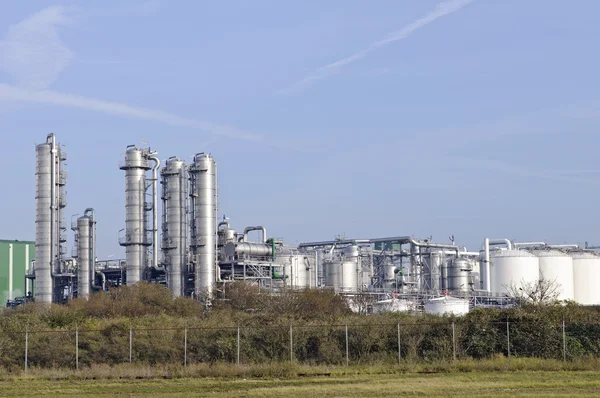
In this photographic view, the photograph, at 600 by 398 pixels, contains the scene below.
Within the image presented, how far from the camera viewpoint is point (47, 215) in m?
88.6

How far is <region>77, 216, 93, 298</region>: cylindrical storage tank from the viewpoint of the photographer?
8850cm

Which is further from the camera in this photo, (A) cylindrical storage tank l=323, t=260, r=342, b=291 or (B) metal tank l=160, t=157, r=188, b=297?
(A) cylindrical storage tank l=323, t=260, r=342, b=291

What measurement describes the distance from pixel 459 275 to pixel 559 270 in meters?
10.8

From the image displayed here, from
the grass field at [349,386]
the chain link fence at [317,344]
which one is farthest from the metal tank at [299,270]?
the grass field at [349,386]

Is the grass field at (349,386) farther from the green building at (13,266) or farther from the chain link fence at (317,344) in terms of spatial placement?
the green building at (13,266)

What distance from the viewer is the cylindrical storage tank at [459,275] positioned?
307ft

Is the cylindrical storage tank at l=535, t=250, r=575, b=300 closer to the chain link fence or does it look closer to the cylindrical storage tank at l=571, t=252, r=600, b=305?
the cylindrical storage tank at l=571, t=252, r=600, b=305

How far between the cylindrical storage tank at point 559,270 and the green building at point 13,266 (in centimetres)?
6131

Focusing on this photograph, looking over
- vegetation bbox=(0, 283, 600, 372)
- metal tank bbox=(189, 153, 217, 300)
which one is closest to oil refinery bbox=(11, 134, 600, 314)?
metal tank bbox=(189, 153, 217, 300)

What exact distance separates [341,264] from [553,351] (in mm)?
52909

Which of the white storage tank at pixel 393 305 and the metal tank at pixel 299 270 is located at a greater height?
the metal tank at pixel 299 270

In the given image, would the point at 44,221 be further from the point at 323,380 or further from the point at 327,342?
the point at 323,380

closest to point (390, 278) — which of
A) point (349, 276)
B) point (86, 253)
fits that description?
point (349, 276)

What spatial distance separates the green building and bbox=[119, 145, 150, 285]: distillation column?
3252cm
